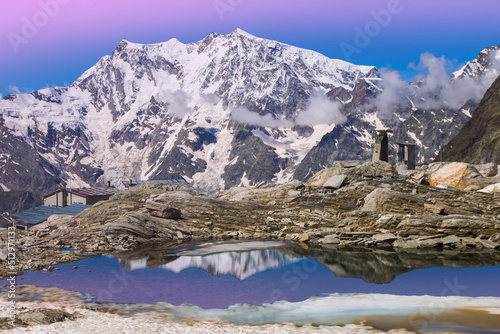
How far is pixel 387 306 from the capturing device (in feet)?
86.0

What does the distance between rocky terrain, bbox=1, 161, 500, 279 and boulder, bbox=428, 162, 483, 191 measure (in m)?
0.11

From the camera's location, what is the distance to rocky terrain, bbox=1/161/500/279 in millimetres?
42562

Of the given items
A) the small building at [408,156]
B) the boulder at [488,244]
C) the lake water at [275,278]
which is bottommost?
the lake water at [275,278]

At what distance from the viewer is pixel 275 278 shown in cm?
3378

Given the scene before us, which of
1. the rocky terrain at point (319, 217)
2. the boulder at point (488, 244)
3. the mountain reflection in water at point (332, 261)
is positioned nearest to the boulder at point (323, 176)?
the rocky terrain at point (319, 217)

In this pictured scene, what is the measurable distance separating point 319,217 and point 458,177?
1888cm

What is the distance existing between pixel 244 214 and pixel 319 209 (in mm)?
8281

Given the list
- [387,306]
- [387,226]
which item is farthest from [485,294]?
[387,226]

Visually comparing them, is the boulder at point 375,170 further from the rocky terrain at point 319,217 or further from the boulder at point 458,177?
the boulder at point 458,177

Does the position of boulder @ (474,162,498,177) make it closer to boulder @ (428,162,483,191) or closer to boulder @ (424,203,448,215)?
boulder @ (428,162,483,191)

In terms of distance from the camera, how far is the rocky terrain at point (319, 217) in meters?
42.6

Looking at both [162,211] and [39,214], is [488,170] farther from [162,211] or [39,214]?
[39,214]

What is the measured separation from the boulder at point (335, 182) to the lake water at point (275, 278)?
1945 cm

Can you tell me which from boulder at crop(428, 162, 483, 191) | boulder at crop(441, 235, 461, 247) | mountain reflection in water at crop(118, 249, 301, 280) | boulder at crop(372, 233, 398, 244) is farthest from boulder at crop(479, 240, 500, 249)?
boulder at crop(428, 162, 483, 191)
